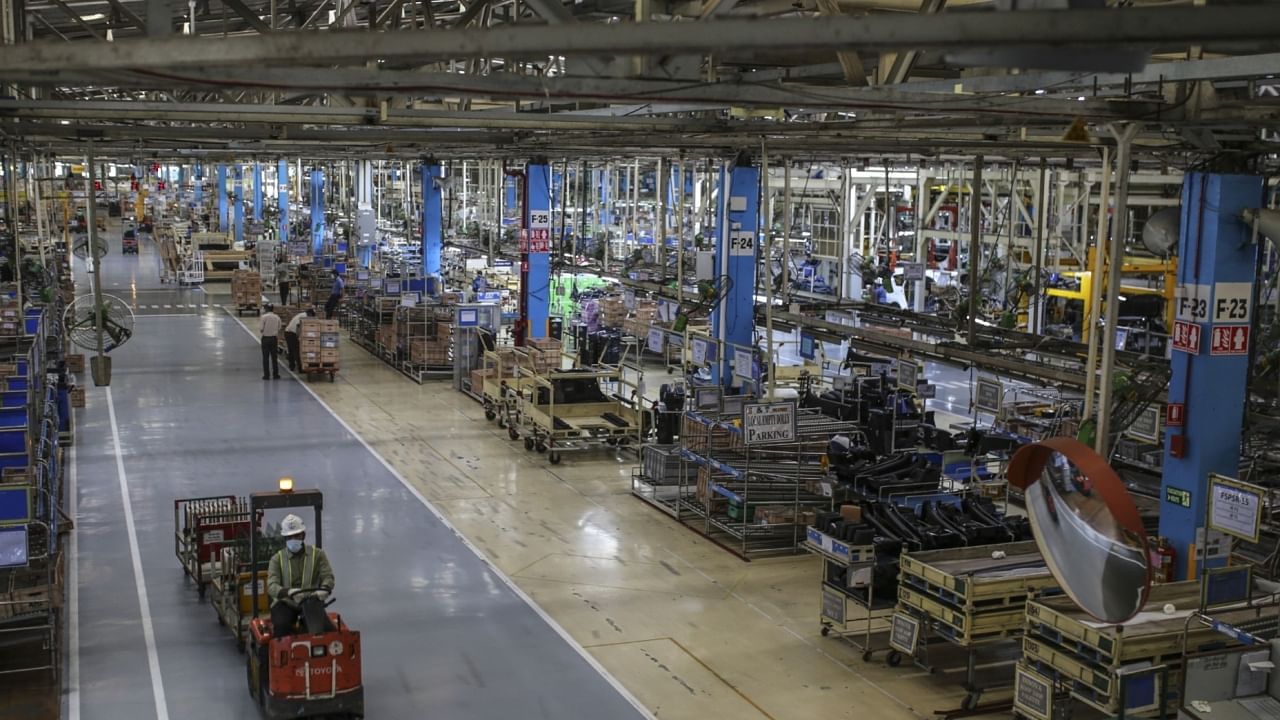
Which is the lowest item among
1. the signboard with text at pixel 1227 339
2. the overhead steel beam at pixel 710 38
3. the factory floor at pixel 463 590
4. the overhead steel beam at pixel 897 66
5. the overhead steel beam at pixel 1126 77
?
the factory floor at pixel 463 590

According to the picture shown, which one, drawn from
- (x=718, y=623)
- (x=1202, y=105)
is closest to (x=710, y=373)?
(x=718, y=623)

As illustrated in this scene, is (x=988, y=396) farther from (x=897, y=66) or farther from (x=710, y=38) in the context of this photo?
(x=710, y=38)

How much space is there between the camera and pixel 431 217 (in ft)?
113

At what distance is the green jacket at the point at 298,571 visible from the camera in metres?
10.2

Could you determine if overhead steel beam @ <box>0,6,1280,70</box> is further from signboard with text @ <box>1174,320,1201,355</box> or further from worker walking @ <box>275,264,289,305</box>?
worker walking @ <box>275,264,289,305</box>

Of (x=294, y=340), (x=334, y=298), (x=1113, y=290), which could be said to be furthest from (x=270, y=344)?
(x=1113, y=290)

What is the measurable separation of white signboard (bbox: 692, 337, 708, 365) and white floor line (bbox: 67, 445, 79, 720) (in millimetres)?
9178

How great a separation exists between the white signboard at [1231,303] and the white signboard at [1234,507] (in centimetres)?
159

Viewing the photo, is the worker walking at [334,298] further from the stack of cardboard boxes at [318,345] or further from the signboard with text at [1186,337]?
the signboard with text at [1186,337]

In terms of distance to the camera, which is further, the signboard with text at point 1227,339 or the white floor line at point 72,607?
the signboard with text at point 1227,339

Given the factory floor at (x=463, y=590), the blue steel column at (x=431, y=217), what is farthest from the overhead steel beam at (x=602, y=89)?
the blue steel column at (x=431, y=217)

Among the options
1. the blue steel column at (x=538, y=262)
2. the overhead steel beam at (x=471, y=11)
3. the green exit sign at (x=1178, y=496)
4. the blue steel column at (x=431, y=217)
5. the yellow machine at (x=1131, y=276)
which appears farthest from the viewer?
the blue steel column at (x=431, y=217)

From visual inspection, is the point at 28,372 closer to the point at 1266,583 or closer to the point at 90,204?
the point at 90,204

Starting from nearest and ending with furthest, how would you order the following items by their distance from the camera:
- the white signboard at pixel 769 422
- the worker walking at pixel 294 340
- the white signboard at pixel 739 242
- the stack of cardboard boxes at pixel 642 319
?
the white signboard at pixel 769 422 < the white signboard at pixel 739 242 < the worker walking at pixel 294 340 < the stack of cardboard boxes at pixel 642 319
